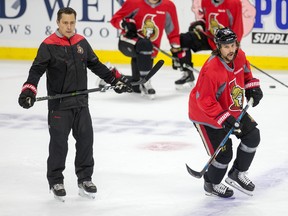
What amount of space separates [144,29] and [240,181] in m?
3.42

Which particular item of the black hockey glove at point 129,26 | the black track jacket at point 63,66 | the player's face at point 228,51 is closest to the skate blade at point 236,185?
the player's face at point 228,51

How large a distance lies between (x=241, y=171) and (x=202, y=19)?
12.3 ft

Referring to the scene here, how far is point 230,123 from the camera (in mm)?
4156

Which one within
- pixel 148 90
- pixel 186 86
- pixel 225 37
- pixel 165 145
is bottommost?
pixel 186 86

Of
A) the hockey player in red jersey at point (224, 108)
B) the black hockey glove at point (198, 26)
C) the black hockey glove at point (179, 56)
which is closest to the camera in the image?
the hockey player in red jersey at point (224, 108)

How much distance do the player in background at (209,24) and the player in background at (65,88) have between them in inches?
136

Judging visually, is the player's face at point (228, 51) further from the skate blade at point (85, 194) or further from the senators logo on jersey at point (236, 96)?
the skate blade at point (85, 194)

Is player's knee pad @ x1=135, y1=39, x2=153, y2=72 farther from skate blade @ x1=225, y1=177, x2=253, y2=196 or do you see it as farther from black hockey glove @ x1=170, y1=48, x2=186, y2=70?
skate blade @ x1=225, y1=177, x2=253, y2=196

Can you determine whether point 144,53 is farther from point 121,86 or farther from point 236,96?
point 236,96

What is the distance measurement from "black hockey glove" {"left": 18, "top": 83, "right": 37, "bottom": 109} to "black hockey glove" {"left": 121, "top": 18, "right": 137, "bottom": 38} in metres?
3.40

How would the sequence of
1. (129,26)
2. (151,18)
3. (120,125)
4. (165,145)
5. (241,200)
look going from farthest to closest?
1. (151,18)
2. (129,26)
3. (120,125)
4. (165,145)
5. (241,200)

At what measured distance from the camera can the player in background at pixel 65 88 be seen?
13.9ft

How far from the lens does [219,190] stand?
4.41 metres

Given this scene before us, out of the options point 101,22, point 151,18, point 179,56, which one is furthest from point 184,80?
point 101,22
